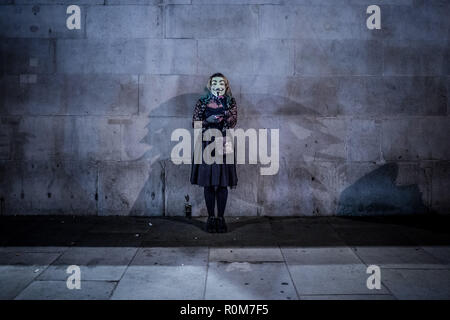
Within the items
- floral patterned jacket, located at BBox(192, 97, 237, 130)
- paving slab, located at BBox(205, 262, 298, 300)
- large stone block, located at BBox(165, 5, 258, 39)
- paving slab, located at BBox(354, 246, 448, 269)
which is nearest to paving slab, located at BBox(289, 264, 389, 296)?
paving slab, located at BBox(205, 262, 298, 300)

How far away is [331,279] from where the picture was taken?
4.29 m

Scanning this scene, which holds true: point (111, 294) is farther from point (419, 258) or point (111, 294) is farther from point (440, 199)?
point (440, 199)

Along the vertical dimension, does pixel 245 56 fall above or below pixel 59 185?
above

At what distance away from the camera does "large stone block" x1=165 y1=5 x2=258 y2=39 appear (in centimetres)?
696

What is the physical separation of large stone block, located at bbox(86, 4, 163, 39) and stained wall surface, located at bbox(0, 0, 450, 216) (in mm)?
25

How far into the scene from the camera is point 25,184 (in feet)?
23.3

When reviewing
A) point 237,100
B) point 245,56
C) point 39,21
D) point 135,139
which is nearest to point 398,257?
point 237,100

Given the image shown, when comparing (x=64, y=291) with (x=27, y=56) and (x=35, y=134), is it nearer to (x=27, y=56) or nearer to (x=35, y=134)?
(x=35, y=134)

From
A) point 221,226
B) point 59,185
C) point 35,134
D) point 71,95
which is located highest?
point 71,95

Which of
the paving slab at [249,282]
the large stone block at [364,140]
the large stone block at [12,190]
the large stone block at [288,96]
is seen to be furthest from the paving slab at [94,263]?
the large stone block at [364,140]

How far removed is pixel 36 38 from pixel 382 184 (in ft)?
22.9

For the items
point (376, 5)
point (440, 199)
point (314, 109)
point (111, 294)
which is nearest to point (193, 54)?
point (314, 109)

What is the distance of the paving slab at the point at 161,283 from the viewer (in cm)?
387

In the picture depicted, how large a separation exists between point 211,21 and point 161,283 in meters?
4.82
